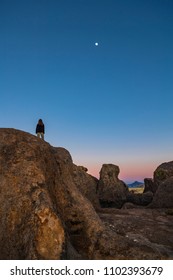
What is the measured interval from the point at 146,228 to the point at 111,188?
30863mm

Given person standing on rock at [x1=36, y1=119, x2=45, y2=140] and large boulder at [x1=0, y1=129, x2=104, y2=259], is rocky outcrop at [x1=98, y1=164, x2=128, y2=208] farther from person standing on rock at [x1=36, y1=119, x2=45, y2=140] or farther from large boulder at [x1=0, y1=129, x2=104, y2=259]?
large boulder at [x1=0, y1=129, x2=104, y2=259]

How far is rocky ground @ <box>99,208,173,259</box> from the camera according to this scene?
1566cm

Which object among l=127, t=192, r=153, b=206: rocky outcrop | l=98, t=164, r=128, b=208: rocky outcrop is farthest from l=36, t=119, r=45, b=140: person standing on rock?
l=127, t=192, r=153, b=206: rocky outcrop

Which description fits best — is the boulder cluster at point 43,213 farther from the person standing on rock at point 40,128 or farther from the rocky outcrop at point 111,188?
the rocky outcrop at point 111,188

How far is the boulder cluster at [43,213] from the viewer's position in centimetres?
1111

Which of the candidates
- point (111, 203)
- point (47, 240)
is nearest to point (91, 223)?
point (47, 240)

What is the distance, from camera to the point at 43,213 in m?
11.5

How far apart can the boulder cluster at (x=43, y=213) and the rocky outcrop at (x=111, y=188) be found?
32043 millimetres

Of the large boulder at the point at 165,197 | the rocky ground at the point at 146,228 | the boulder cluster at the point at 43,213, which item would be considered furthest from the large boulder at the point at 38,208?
the large boulder at the point at 165,197

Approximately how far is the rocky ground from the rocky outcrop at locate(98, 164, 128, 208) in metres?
23.6

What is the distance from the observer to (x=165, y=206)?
34.3 m

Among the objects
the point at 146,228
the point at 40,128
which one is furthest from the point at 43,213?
the point at 40,128
